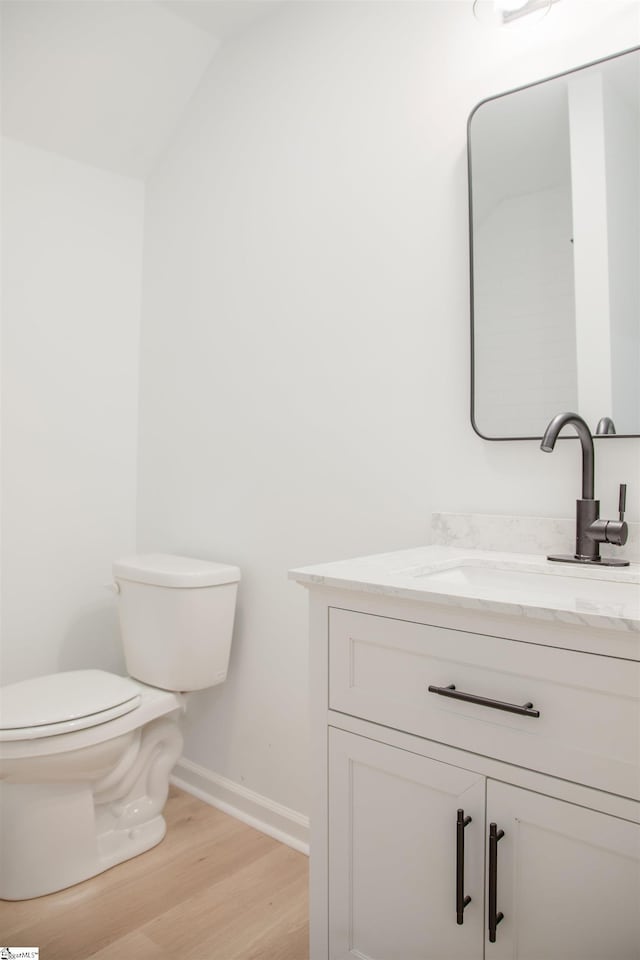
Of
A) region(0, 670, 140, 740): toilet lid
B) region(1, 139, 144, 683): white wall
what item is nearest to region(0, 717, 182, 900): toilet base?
region(0, 670, 140, 740): toilet lid

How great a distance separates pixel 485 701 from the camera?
96 cm

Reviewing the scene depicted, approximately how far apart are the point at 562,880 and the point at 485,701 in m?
0.24

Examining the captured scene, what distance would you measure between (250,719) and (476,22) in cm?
194

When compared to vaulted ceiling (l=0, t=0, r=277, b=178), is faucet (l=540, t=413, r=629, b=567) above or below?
below

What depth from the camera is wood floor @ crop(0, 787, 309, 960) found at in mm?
1492

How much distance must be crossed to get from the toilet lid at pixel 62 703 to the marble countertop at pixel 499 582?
0.82 meters

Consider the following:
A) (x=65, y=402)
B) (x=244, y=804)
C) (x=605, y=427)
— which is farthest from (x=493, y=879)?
(x=65, y=402)

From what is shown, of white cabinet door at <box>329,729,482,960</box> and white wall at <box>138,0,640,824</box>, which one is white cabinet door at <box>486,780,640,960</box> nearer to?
white cabinet door at <box>329,729,482,960</box>

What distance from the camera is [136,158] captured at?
94.2 inches

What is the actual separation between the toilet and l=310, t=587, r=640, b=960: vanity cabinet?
0.77 meters

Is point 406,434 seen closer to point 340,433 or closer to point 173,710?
point 340,433

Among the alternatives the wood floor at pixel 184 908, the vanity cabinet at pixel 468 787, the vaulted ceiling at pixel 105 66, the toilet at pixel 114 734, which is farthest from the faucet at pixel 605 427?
the vaulted ceiling at pixel 105 66

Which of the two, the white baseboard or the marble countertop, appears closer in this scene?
the marble countertop

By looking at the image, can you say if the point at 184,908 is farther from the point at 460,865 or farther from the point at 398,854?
the point at 460,865
